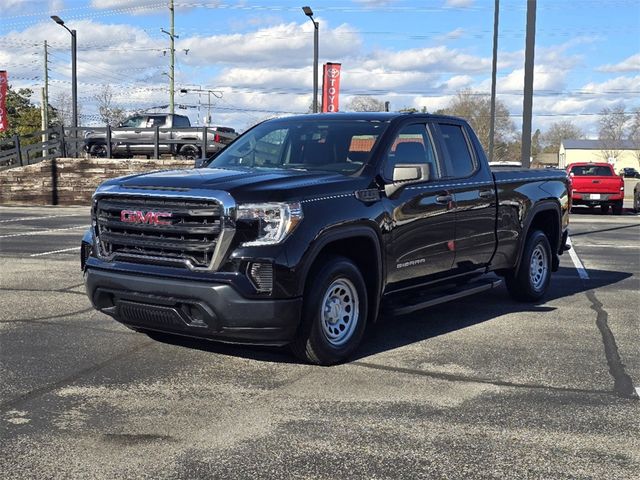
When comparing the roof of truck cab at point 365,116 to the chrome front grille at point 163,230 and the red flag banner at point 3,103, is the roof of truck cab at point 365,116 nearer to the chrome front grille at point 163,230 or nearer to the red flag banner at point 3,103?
the chrome front grille at point 163,230

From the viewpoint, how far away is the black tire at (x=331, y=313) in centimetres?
533

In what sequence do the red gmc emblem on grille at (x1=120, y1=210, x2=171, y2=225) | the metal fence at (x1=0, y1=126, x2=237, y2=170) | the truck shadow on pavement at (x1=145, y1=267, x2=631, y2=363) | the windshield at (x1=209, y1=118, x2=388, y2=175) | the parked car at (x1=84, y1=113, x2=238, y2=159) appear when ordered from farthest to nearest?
the parked car at (x1=84, y1=113, x2=238, y2=159) → the metal fence at (x1=0, y1=126, x2=237, y2=170) → the windshield at (x1=209, y1=118, x2=388, y2=175) → the truck shadow on pavement at (x1=145, y1=267, x2=631, y2=363) → the red gmc emblem on grille at (x1=120, y1=210, x2=171, y2=225)

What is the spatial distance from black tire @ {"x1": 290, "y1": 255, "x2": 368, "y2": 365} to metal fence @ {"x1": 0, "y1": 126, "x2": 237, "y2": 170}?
23071 millimetres

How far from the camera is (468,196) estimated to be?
700cm

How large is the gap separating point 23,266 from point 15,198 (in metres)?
20.0

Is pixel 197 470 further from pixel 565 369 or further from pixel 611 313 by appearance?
pixel 611 313

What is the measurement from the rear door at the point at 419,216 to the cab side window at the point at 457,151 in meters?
0.25

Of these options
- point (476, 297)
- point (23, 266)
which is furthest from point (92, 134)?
point (476, 297)

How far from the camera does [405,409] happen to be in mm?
4684

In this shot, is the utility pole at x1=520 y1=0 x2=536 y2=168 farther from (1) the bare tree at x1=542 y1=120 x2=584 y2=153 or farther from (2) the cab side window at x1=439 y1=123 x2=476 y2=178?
(1) the bare tree at x1=542 y1=120 x2=584 y2=153

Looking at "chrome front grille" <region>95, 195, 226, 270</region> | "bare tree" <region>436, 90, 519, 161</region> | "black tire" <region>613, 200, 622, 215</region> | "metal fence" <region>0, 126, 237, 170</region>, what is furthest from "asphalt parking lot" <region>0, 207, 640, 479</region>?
"bare tree" <region>436, 90, 519, 161</region>

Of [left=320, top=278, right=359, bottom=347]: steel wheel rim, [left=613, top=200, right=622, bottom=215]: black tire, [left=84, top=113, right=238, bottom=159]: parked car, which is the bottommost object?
[left=613, top=200, right=622, bottom=215]: black tire

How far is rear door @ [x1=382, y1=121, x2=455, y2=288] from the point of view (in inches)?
239

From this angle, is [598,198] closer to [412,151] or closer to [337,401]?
[412,151]
